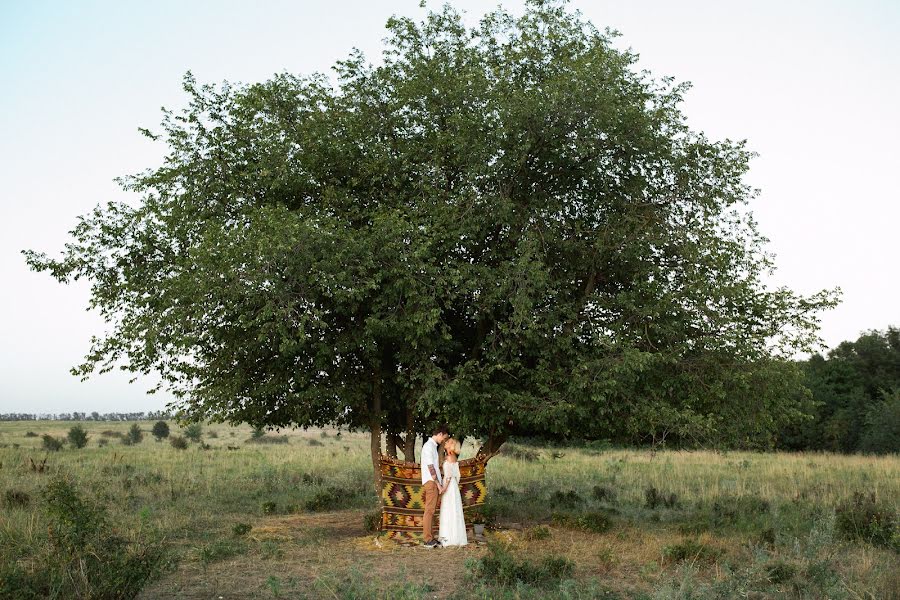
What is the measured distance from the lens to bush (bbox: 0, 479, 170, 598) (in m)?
9.77

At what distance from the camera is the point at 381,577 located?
12367 millimetres

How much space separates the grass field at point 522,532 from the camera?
1152 cm

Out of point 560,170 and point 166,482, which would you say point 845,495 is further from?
point 166,482

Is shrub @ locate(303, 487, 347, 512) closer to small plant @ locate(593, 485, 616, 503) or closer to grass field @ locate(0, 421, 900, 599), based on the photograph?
grass field @ locate(0, 421, 900, 599)

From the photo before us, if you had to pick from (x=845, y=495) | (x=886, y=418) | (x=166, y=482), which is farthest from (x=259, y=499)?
(x=886, y=418)

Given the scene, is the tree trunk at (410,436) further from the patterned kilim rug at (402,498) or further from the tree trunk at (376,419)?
the patterned kilim rug at (402,498)

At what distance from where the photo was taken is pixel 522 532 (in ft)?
54.5

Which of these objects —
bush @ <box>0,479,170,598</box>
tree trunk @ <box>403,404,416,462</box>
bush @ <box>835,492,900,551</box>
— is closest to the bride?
tree trunk @ <box>403,404,416,462</box>

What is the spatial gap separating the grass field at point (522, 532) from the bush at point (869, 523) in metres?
0.05

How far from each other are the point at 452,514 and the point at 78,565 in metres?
6.96

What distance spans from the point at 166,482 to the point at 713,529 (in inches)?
673

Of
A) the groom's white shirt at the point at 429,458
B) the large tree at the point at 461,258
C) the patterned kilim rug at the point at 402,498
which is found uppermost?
the large tree at the point at 461,258

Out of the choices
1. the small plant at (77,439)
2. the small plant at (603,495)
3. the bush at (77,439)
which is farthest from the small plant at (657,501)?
the bush at (77,439)

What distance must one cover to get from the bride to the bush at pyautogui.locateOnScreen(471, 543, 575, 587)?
2649 mm
